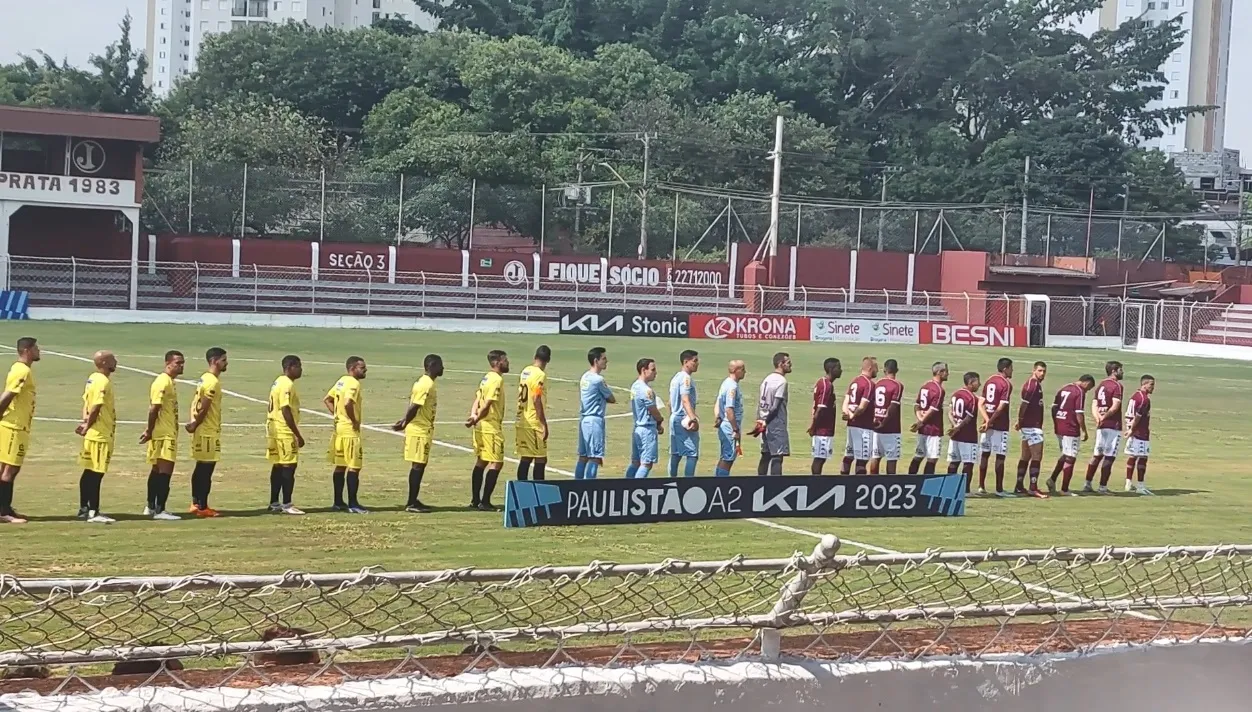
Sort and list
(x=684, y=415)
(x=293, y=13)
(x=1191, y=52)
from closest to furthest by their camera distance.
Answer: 1. (x=684, y=415)
2. (x=293, y=13)
3. (x=1191, y=52)

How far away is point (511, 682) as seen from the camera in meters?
5.26

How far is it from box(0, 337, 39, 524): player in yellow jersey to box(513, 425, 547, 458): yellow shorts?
17.1ft

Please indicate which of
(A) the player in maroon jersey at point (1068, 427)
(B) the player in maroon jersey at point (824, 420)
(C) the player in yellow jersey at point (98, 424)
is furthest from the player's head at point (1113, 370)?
(C) the player in yellow jersey at point (98, 424)

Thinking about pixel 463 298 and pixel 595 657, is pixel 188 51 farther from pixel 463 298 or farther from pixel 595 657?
pixel 595 657

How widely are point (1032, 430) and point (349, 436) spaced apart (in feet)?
31.3

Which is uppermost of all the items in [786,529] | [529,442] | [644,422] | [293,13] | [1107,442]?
[293,13]

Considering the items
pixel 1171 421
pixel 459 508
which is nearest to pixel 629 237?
pixel 1171 421

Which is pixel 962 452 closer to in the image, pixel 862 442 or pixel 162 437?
pixel 862 442

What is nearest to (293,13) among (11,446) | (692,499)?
(11,446)

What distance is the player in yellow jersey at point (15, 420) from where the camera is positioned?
14.5 meters

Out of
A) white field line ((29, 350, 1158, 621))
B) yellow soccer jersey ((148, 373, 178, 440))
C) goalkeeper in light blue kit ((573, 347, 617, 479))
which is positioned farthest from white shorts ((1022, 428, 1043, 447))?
yellow soccer jersey ((148, 373, 178, 440))

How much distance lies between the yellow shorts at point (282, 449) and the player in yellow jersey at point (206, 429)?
0.57 metres

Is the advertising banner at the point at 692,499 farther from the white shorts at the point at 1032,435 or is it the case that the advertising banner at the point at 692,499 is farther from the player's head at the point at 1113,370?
the player's head at the point at 1113,370

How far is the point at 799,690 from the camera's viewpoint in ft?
18.7
